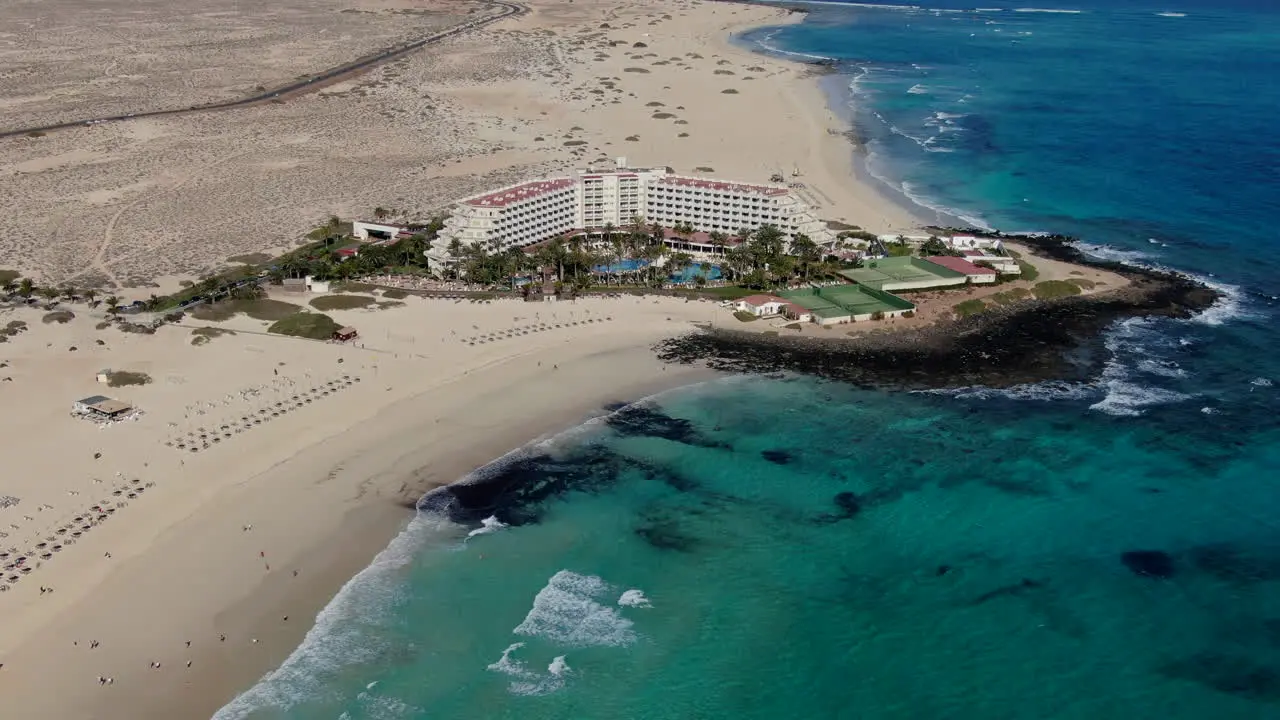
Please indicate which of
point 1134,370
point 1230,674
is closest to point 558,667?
point 1230,674

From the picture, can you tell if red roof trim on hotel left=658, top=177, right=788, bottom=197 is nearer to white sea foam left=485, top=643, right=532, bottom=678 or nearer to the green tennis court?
the green tennis court

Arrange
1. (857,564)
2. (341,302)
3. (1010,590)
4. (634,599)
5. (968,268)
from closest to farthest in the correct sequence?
(634,599) → (1010,590) → (857,564) → (341,302) → (968,268)

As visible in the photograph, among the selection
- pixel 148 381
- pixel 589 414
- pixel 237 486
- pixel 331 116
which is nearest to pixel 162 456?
pixel 237 486

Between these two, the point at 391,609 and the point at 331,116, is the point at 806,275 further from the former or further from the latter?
the point at 331,116

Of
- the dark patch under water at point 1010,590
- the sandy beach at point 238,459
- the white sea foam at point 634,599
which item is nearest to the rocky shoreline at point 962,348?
the sandy beach at point 238,459

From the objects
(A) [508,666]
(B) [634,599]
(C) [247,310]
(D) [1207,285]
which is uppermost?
(C) [247,310]

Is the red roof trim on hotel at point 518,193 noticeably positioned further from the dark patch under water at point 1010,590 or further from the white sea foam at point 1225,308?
the dark patch under water at point 1010,590

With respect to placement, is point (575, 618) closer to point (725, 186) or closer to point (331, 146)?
point (725, 186)
